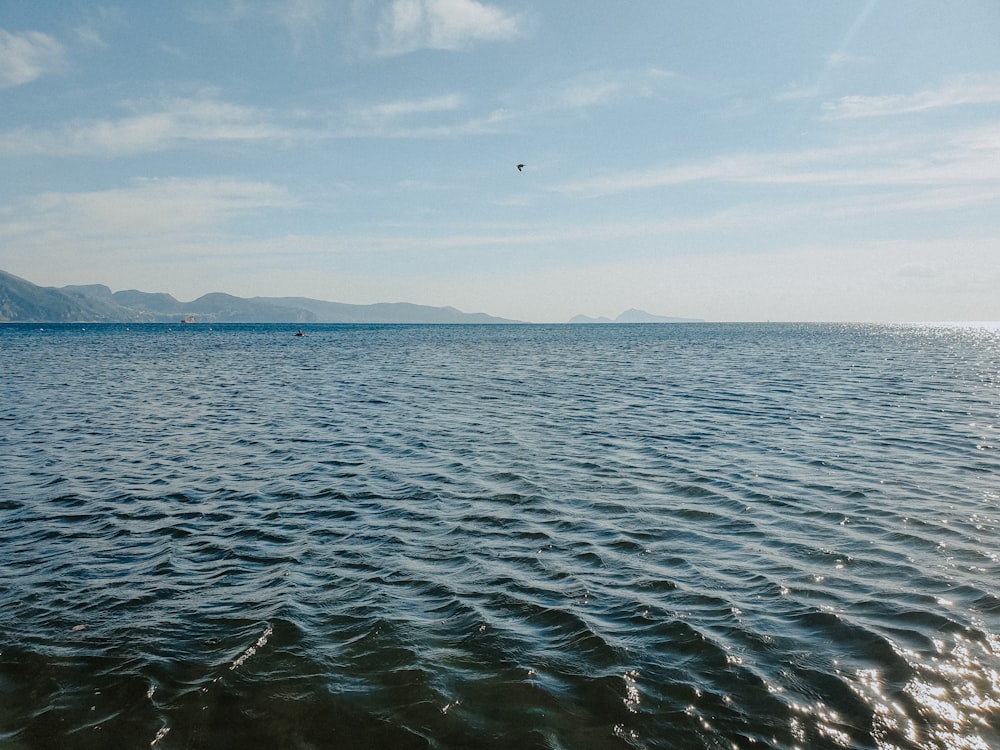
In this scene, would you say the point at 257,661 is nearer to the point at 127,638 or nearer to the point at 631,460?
the point at 127,638

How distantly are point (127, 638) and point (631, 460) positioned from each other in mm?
16052

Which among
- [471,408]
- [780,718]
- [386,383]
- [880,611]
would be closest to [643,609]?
[780,718]

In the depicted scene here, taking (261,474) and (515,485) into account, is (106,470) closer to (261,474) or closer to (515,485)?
(261,474)

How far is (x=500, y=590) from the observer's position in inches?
450

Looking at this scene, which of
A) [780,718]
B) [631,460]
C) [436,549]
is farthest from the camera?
[631,460]

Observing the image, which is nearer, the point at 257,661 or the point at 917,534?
the point at 257,661

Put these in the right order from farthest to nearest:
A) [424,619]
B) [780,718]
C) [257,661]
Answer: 1. [424,619]
2. [257,661]
3. [780,718]

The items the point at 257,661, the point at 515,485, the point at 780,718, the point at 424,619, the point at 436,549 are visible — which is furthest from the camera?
the point at 515,485

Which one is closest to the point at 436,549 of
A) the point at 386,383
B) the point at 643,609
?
the point at 643,609

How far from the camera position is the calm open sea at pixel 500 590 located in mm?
7820

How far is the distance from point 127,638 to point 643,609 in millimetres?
8230

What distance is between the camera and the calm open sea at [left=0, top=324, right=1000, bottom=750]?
7.82 meters

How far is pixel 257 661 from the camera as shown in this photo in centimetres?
905

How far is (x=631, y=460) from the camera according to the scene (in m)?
21.9
